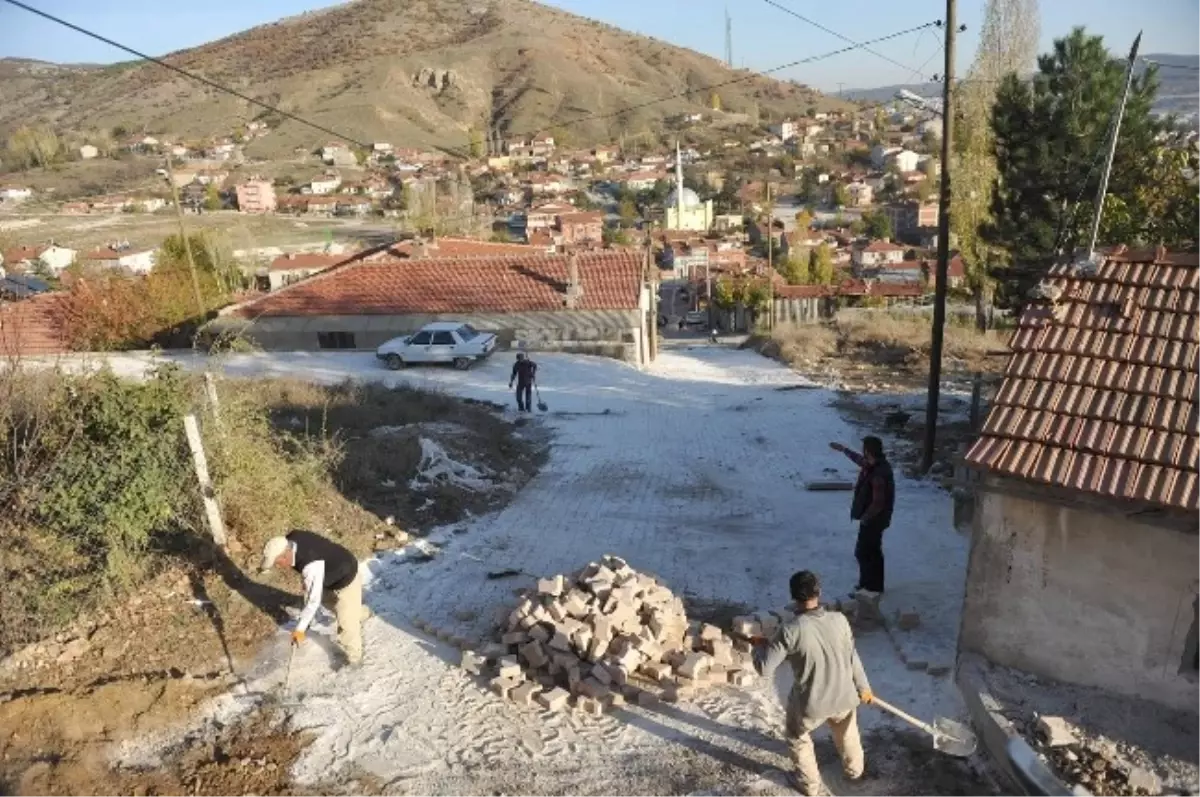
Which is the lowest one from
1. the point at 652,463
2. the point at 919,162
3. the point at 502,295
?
the point at 652,463

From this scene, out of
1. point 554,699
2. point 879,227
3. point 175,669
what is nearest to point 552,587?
point 554,699

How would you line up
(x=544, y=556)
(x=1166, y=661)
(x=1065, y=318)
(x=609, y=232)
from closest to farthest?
(x=1166, y=661) → (x=1065, y=318) → (x=544, y=556) → (x=609, y=232)

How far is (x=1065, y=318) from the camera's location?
646 centimetres

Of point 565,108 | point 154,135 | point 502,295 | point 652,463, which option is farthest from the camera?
point 565,108

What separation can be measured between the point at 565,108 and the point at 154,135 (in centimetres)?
6435

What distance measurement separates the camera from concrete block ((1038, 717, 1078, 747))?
A: 220 inches

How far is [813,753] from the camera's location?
5457mm

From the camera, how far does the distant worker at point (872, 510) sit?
25.3 ft

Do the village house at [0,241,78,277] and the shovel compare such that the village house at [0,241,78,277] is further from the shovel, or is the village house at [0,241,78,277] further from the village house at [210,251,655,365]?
the shovel

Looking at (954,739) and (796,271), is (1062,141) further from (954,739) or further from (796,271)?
(796,271)

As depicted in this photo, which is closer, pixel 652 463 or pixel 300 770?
pixel 300 770

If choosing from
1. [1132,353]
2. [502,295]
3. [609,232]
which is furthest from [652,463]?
[609,232]

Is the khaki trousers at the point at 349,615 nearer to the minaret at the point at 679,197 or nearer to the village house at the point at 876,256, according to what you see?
the village house at the point at 876,256

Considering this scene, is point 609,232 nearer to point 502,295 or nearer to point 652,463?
point 502,295
